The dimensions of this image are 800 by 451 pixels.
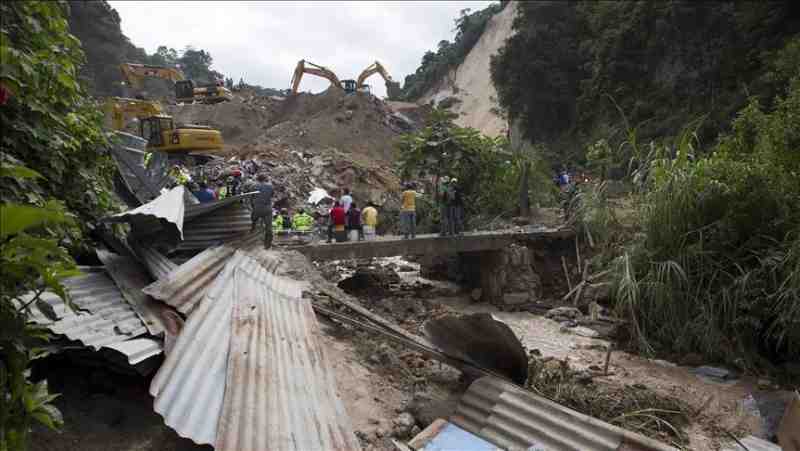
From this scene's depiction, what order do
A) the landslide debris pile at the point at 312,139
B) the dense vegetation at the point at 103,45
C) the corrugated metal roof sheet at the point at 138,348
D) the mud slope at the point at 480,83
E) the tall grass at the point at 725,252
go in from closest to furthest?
the corrugated metal roof sheet at the point at 138,348, the tall grass at the point at 725,252, the landslide debris pile at the point at 312,139, the dense vegetation at the point at 103,45, the mud slope at the point at 480,83

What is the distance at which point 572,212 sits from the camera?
39.1 feet

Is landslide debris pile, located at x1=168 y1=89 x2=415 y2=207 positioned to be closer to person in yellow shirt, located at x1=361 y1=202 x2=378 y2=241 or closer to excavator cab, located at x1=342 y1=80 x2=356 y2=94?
excavator cab, located at x1=342 y1=80 x2=356 y2=94

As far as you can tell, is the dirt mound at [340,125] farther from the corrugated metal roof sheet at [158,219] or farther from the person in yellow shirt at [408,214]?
the corrugated metal roof sheet at [158,219]

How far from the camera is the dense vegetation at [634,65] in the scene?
17375mm

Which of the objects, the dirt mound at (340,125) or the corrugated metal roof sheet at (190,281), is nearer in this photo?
the corrugated metal roof sheet at (190,281)

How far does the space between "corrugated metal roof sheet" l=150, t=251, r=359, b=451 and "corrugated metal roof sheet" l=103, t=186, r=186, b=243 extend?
67 centimetres

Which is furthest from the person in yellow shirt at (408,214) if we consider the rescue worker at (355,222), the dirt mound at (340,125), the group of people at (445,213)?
the dirt mound at (340,125)

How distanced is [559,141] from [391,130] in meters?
9.75

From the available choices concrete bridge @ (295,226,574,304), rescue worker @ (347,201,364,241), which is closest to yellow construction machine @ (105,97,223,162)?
rescue worker @ (347,201,364,241)

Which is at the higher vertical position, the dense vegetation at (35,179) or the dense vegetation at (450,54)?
the dense vegetation at (450,54)

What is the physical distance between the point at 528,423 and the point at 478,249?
7.32 m

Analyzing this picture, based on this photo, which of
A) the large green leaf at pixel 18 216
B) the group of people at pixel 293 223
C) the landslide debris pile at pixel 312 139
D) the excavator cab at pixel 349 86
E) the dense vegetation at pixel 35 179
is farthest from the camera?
the excavator cab at pixel 349 86

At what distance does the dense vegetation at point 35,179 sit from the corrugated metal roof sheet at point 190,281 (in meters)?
0.68

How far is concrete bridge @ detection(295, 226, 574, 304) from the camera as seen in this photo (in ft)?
32.8
